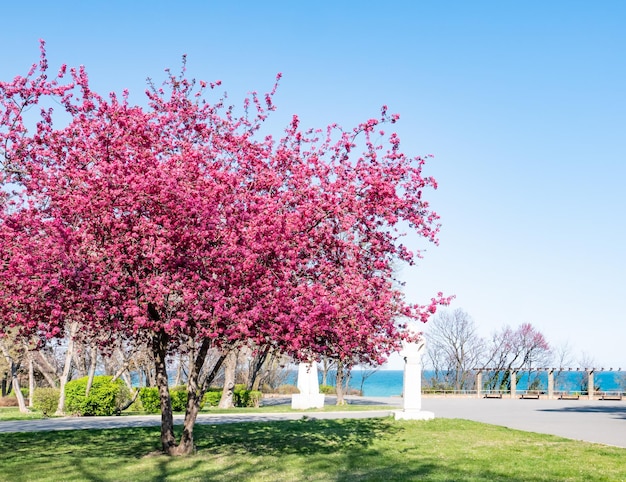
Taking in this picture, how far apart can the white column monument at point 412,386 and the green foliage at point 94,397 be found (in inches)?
426

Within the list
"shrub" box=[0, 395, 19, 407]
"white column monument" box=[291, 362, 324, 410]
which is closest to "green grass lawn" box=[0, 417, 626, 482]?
"white column monument" box=[291, 362, 324, 410]

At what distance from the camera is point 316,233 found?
43.2 ft

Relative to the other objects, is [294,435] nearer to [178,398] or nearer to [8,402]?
[178,398]

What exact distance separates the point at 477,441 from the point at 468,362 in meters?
57.4

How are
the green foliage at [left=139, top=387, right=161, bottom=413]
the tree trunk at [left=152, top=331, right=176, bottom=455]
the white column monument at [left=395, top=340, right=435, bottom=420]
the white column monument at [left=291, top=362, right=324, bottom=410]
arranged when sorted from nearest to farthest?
the tree trunk at [left=152, top=331, right=176, bottom=455]
the white column monument at [left=395, top=340, right=435, bottom=420]
the green foliage at [left=139, top=387, right=161, bottom=413]
the white column monument at [left=291, top=362, right=324, bottom=410]

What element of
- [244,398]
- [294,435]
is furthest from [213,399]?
[294,435]

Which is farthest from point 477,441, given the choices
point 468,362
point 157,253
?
point 468,362

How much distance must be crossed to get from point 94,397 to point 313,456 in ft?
45.9

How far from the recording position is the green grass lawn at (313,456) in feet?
38.1

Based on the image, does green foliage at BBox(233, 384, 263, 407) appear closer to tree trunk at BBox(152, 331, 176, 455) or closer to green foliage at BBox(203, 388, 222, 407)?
green foliage at BBox(203, 388, 222, 407)

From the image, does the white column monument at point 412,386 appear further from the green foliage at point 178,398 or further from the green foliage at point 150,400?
the green foliage at point 150,400

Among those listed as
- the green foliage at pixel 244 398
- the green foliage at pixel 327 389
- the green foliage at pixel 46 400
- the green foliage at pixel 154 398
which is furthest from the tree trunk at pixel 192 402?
the green foliage at pixel 327 389

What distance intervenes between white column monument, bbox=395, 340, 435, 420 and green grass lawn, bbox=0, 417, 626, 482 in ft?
10.6

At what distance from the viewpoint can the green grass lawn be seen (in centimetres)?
1161
